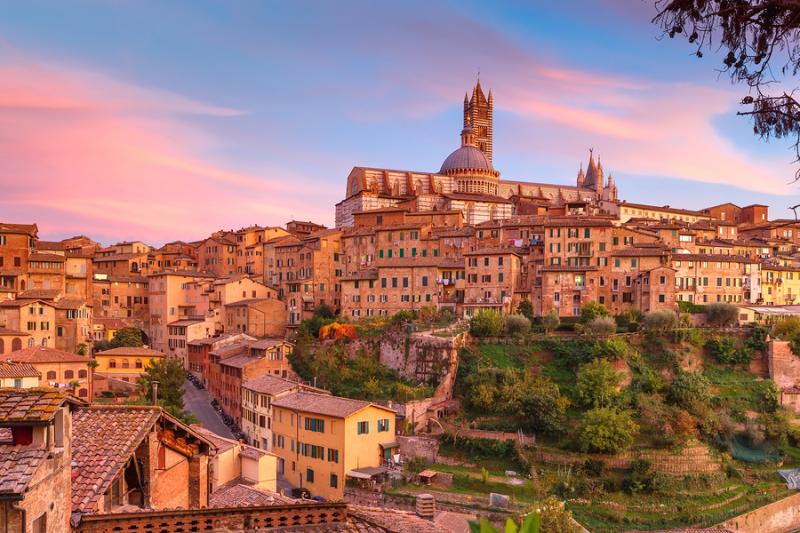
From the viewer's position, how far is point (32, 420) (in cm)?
695

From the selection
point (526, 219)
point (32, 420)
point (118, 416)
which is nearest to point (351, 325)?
point (526, 219)

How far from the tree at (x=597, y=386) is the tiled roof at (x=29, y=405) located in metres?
32.6

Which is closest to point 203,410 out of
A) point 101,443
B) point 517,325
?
point 517,325

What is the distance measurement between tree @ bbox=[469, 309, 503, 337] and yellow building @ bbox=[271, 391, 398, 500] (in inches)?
471

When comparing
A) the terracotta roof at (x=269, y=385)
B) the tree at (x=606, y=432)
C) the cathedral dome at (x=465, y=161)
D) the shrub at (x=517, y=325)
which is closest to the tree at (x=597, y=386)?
the tree at (x=606, y=432)

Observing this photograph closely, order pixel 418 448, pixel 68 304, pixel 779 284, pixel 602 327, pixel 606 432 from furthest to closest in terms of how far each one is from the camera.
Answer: pixel 779 284
pixel 68 304
pixel 602 327
pixel 418 448
pixel 606 432

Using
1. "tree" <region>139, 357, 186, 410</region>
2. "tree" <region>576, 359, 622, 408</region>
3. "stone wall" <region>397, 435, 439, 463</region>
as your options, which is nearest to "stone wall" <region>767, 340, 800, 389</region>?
"tree" <region>576, 359, 622, 408</region>

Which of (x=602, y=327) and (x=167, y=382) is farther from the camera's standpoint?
(x=602, y=327)

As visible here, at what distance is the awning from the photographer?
31.3m

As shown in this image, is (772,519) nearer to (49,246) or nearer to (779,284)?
A: (779,284)

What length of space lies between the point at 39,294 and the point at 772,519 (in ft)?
170

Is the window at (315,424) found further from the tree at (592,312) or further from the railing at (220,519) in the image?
the railing at (220,519)

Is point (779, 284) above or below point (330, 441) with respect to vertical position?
above

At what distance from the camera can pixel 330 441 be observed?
32.8 metres
